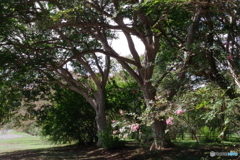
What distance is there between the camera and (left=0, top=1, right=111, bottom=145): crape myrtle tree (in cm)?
838

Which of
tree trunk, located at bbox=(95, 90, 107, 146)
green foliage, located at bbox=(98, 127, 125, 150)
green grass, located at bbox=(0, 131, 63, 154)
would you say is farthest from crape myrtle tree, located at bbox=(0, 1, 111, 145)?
green grass, located at bbox=(0, 131, 63, 154)

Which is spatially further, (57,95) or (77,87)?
(57,95)

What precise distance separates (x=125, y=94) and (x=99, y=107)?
192cm

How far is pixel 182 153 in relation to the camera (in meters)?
8.25

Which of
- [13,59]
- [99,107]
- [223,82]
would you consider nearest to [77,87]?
[99,107]

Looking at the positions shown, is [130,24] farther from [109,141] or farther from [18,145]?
[18,145]

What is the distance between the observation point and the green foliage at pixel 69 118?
1369cm

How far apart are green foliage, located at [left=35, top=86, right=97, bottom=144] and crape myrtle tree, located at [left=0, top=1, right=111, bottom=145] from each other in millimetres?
1127

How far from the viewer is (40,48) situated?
10453mm

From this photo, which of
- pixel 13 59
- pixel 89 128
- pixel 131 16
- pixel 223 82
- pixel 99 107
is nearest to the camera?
pixel 223 82

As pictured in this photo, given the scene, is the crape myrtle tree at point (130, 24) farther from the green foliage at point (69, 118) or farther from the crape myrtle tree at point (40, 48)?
the green foliage at point (69, 118)

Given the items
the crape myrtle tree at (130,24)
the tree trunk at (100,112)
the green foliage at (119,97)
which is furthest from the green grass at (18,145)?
the crape myrtle tree at (130,24)

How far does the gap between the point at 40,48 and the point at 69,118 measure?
4.65 m

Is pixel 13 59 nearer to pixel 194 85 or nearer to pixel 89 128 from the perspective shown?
pixel 194 85
